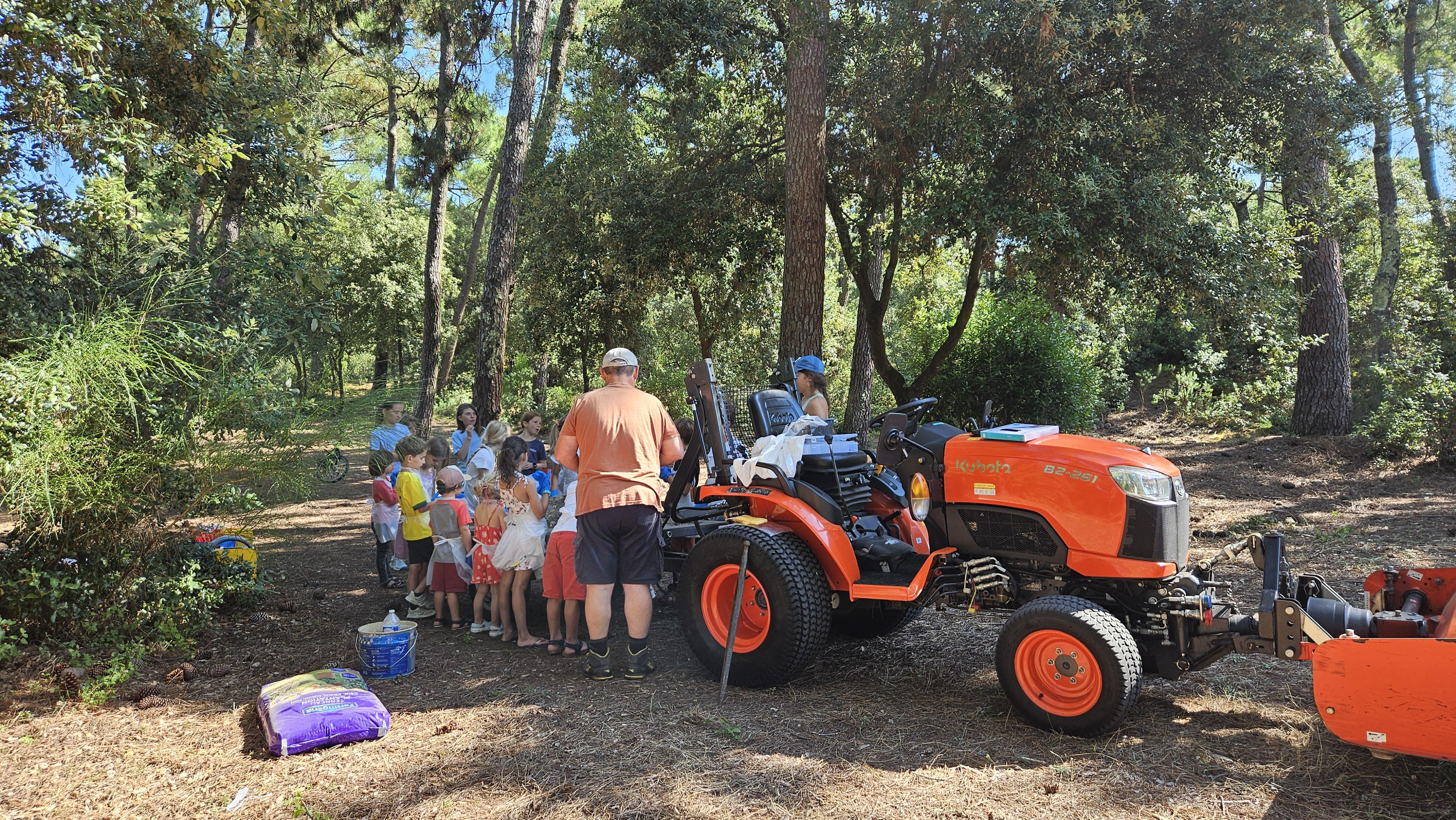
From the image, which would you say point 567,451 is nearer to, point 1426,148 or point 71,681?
point 71,681

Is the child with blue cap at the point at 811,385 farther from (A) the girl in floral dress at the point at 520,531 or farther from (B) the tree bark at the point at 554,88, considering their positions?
(B) the tree bark at the point at 554,88

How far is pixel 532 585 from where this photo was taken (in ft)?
24.2

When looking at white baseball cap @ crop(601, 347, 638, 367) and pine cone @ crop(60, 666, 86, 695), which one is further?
white baseball cap @ crop(601, 347, 638, 367)

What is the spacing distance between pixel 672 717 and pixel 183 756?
7.26 ft

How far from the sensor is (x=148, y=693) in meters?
4.75

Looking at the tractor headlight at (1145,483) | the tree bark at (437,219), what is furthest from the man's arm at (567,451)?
the tree bark at (437,219)

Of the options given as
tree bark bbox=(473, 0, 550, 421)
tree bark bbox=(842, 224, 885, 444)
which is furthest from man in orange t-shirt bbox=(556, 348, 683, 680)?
tree bark bbox=(842, 224, 885, 444)

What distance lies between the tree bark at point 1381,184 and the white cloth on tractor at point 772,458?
8.29m

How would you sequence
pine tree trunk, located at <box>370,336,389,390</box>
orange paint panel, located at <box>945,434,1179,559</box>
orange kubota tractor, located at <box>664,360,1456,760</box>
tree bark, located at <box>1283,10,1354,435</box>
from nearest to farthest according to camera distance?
Answer: orange kubota tractor, located at <box>664,360,1456,760</box>, orange paint panel, located at <box>945,434,1179,559</box>, tree bark, located at <box>1283,10,1354,435</box>, pine tree trunk, located at <box>370,336,389,390</box>

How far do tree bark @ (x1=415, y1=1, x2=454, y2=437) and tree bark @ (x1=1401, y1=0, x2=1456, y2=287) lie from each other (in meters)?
16.8

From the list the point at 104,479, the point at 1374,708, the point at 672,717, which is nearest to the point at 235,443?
the point at 104,479

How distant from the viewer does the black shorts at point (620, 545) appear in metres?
4.86

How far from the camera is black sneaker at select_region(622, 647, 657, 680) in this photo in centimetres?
494

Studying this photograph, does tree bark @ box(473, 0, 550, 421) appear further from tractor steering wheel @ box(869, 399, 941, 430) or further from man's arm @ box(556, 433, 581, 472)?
tractor steering wheel @ box(869, 399, 941, 430)
